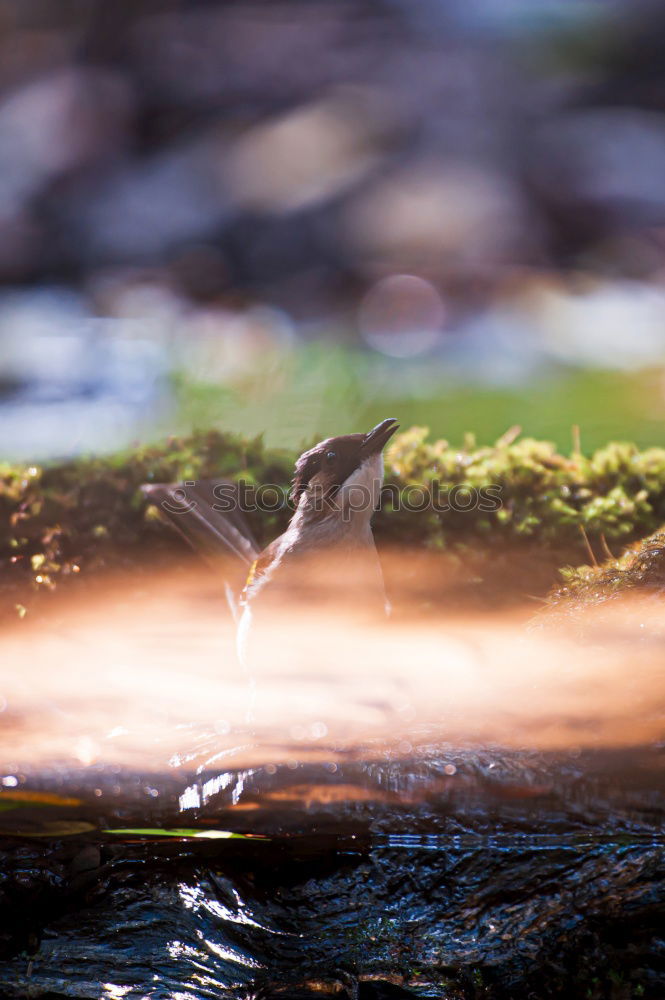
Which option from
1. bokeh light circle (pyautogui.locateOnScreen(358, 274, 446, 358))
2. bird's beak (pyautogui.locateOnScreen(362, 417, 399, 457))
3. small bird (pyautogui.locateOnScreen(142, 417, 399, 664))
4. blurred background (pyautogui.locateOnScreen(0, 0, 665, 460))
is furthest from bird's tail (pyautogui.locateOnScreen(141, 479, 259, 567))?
bokeh light circle (pyautogui.locateOnScreen(358, 274, 446, 358))

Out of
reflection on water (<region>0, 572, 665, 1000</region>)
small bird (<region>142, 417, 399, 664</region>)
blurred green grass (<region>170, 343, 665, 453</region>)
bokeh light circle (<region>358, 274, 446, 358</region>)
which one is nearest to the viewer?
reflection on water (<region>0, 572, 665, 1000</region>)

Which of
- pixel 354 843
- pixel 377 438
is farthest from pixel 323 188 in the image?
pixel 354 843

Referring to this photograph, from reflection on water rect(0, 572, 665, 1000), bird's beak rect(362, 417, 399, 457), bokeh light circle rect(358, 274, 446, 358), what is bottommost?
reflection on water rect(0, 572, 665, 1000)

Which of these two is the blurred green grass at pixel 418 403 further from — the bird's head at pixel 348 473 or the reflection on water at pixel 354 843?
the reflection on water at pixel 354 843

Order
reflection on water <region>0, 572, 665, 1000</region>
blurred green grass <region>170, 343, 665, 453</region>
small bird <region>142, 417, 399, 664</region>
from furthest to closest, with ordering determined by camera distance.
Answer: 1. blurred green grass <region>170, 343, 665, 453</region>
2. small bird <region>142, 417, 399, 664</region>
3. reflection on water <region>0, 572, 665, 1000</region>

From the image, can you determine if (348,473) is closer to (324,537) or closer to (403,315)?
(324,537)

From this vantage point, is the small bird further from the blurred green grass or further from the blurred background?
the blurred background
